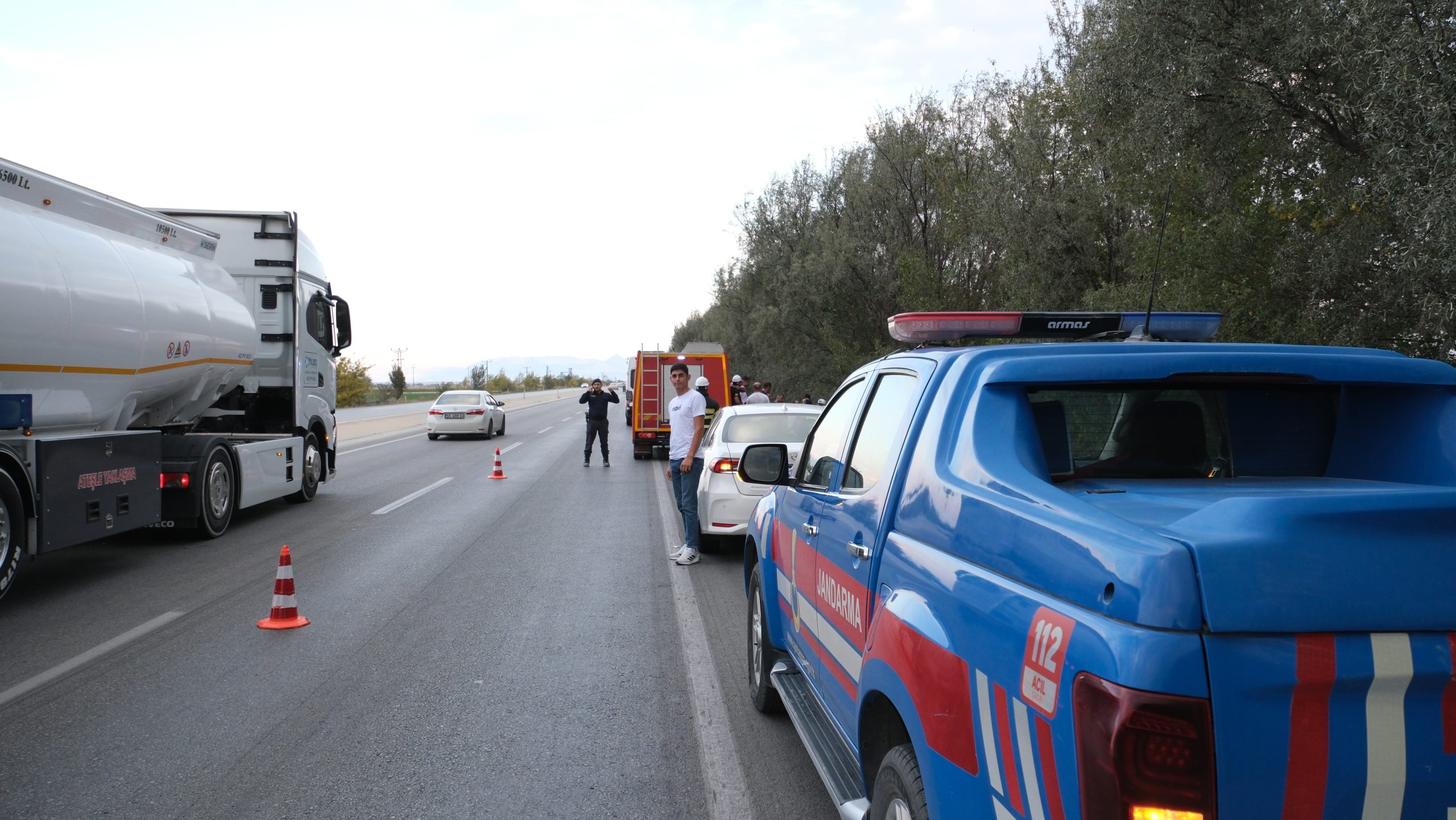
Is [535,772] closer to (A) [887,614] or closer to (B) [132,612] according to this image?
(A) [887,614]

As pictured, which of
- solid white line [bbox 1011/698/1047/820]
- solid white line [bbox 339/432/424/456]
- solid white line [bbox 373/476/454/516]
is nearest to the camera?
solid white line [bbox 1011/698/1047/820]

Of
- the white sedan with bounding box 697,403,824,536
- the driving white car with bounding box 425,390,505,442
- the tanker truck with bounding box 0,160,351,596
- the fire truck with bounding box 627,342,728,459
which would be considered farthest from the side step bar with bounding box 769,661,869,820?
the driving white car with bounding box 425,390,505,442

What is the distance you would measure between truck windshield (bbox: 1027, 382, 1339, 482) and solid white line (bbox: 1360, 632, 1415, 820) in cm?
126

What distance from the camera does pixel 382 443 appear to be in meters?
28.3

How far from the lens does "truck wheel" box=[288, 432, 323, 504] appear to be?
14.1 m

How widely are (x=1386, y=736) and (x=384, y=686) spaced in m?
5.08

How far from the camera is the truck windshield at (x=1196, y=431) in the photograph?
119 inches

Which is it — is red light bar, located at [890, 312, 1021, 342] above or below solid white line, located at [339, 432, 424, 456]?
above

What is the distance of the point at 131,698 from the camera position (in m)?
5.31

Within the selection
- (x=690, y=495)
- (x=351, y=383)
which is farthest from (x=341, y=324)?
(x=351, y=383)

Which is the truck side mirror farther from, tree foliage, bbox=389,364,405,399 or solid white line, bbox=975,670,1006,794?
tree foliage, bbox=389,364,405,399

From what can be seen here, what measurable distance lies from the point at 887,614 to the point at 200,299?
1032cm

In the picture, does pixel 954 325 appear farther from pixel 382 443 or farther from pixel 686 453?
pixel 382 443

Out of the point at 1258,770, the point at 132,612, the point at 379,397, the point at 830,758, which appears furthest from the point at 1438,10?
the point at 379,397
